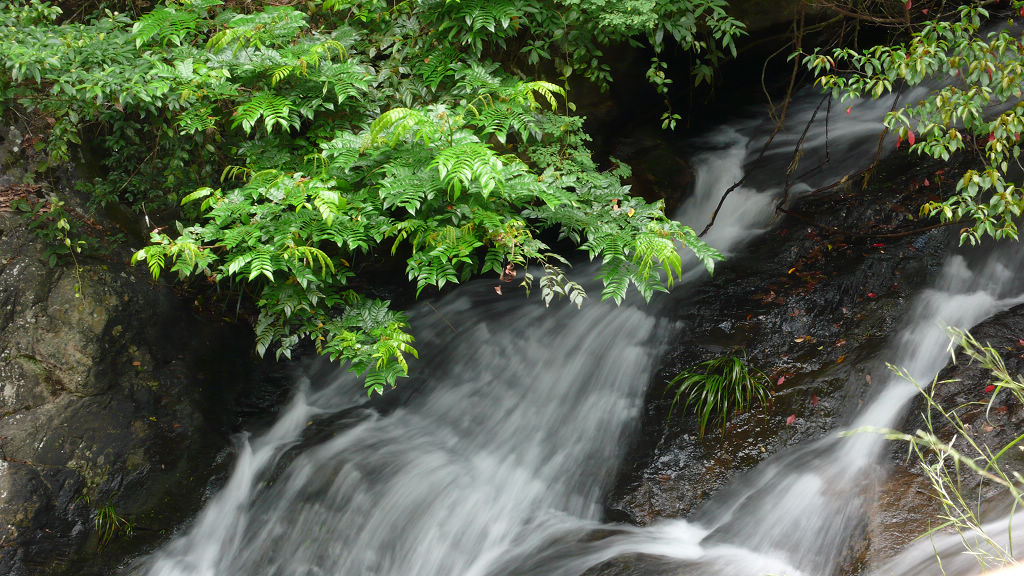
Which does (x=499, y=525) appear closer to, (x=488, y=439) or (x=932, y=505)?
(x=488, y=439)

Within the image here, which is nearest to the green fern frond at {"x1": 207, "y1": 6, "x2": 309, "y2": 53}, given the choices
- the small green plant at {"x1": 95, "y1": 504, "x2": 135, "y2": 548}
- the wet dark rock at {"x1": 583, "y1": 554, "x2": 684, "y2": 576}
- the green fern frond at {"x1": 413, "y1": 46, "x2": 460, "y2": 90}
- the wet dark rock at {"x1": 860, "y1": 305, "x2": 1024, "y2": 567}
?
the green fern frond at {"x1": 413, "y1": 46, "x2": 460, "y2": 90}

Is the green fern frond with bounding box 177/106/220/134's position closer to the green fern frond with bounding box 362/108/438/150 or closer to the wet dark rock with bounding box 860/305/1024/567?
the green fern frond with bounding box 362/108/438/150

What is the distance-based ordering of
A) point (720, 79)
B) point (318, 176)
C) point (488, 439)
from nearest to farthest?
point (318, 176) < point (488, 439) < point (720, 79)

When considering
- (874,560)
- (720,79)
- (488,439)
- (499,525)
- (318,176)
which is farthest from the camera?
(720,79)

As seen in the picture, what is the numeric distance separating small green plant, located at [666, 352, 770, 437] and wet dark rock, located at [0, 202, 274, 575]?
3.78 metres

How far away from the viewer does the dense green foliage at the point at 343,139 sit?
420 centimetres

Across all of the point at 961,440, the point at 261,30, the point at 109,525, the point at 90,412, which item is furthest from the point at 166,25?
the point at 961,440

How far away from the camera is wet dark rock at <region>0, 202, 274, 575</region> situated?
15.4ft

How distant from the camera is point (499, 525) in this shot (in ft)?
16.0

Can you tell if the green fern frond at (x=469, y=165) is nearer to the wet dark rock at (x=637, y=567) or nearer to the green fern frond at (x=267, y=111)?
the green fern frond at (x=267, y=111)

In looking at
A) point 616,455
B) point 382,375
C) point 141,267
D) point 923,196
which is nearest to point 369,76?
point 382,375

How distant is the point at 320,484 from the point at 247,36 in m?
3.27

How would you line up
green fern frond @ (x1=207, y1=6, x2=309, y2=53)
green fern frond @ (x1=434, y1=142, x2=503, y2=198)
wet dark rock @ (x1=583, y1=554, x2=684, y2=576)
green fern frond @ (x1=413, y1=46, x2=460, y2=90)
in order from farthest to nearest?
1. green fern frond @ (x1=413, y1=46, x2=460, y2=90)
2. green fern frond @ (x1=207, y1=6, x2=309, y2=53)
3. wet dark rock @ (x1=583, y1=554, x2=684, y2=576)
4. green fern frond @ (x1=434, y1=142, x2=503, y2=198)

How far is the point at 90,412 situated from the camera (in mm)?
4984
